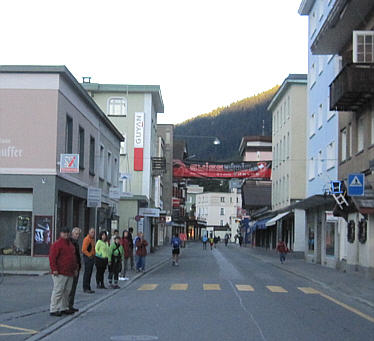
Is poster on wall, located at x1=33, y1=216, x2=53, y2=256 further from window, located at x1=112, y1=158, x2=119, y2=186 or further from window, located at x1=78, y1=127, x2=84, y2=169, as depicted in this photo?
window, located at x1=112, y1=158, x2=119, y2=186

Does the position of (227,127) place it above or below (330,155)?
above

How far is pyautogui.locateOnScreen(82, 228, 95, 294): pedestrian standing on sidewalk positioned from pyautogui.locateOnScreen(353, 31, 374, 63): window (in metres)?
12.6

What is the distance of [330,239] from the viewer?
3556cm

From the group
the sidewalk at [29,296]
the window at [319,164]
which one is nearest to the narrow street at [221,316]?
the sidewalk at [29,296]

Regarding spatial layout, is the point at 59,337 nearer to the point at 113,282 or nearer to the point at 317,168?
the point at 113,282

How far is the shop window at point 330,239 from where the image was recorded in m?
34.8

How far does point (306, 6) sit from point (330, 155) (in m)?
11.3

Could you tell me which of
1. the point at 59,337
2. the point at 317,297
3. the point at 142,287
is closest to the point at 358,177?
the point at 317,297

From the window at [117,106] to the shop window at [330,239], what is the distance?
2549 centimetres

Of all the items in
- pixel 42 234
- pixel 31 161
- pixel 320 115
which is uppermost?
pixel 320 115

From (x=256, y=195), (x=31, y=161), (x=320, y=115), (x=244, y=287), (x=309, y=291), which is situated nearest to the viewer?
(x=309, y=291)

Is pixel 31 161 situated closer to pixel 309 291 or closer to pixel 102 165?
pixel 102 165

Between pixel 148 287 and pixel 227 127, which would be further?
Answer: pixel 227 127

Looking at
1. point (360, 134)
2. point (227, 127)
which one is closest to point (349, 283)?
point (360, 134)
